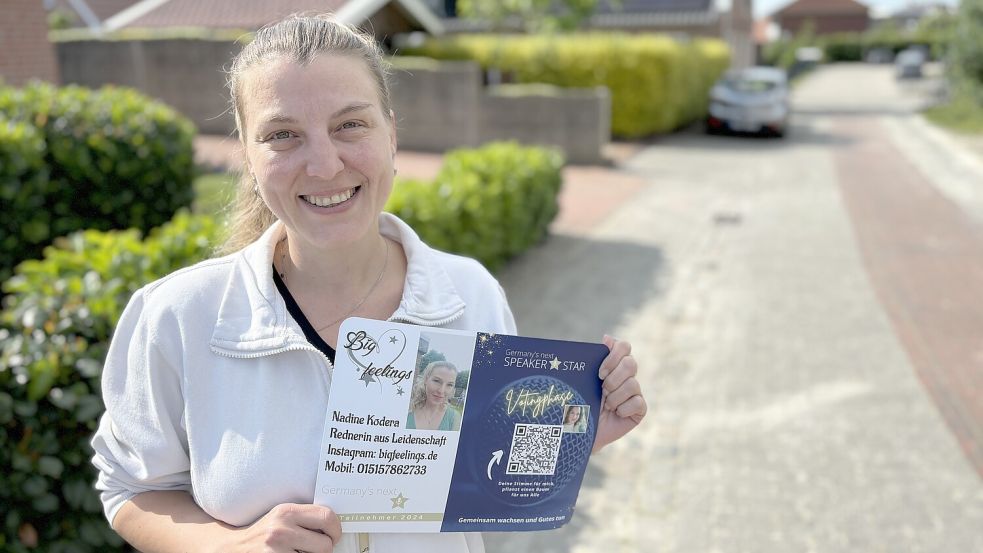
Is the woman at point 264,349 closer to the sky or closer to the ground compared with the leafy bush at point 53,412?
closer to the sky

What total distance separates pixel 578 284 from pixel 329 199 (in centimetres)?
648

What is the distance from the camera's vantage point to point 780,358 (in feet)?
20.6

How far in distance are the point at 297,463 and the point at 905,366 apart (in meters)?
5.65

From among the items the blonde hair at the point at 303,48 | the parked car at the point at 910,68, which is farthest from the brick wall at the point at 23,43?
the parked car at the point at 910,68

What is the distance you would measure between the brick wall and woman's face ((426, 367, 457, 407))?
29.3ft

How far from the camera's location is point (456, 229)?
656 cm

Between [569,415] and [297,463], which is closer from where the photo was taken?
[297,463]

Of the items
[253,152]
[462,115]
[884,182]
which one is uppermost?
[253,152]

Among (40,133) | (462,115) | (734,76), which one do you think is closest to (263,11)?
(462,115)

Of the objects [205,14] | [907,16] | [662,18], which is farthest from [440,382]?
[907,16]

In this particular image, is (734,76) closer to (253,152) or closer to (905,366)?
(905,366)

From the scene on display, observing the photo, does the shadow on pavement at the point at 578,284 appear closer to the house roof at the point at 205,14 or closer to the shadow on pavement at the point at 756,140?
the shadow on pavement at the point at 756,140

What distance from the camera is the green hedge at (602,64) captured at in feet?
61.5

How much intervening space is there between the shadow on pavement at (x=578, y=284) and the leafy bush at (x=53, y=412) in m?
3.64
